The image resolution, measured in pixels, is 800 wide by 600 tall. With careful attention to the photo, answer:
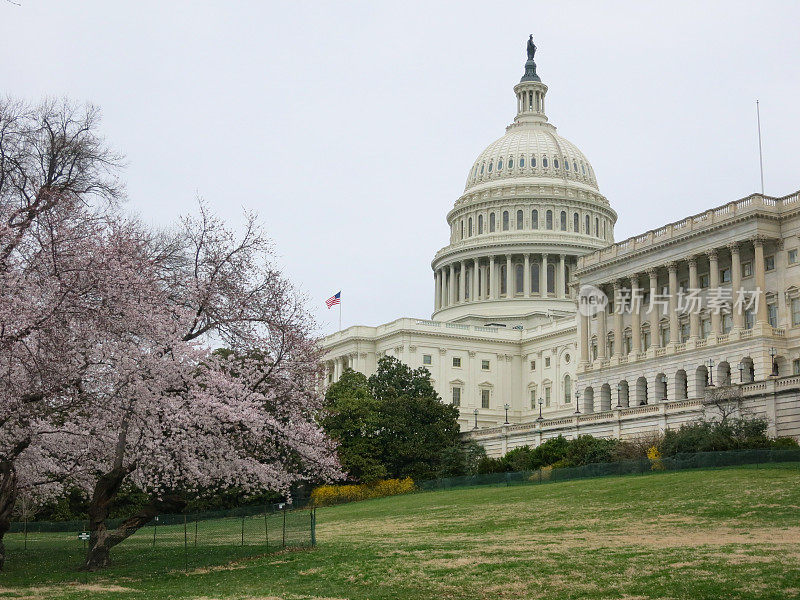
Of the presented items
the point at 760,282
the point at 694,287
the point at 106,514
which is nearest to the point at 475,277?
the point at 694,287

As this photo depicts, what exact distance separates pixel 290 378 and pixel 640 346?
67681 millimetres

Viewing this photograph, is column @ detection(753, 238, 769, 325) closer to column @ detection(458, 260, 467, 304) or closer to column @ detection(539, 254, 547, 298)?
column @ detection(539, 254, 547, 298)

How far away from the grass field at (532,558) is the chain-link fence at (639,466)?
7.42 feet

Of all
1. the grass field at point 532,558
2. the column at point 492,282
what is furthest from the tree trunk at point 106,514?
the column at point 492,282

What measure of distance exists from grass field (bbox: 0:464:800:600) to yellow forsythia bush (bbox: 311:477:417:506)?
2521 centimetres

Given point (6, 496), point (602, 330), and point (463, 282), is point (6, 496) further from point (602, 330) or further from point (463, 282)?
point (463, 282)

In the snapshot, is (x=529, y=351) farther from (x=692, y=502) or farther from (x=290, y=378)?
(x=290, y=378)

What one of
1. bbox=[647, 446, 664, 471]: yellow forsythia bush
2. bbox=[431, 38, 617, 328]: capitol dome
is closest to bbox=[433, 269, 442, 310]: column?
bbox=[431, 38, 617, 328]: capitol dome

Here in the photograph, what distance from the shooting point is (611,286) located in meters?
108

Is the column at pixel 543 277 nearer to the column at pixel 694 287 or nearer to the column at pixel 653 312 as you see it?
the column at pixel 653 312

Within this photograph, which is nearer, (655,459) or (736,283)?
(655,459)

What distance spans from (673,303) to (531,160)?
70.4 meters

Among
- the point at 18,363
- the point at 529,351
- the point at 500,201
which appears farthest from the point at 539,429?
the point at 500,201

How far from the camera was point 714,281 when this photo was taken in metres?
94.4
